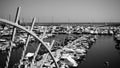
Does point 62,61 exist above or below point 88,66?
above

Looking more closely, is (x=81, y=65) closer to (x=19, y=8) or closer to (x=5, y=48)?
(x=19, y=8)

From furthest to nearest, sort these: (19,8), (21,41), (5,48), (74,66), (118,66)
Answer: (21,41) → (5,48) → (118,66) → (74,66) → (19,8)

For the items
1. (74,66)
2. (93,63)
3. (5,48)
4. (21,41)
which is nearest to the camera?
(74,66)

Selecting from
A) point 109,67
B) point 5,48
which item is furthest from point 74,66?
point 5,48

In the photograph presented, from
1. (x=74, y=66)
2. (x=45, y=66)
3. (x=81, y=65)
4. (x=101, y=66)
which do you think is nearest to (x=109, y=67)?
(x=101, y=66)

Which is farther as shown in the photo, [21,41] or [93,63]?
[21,41]

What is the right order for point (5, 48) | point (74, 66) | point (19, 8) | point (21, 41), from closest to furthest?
point (19, 8), point (74, 66), point (5, 48), point (21, 41)

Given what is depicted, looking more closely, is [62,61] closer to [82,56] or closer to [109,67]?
[82,56]

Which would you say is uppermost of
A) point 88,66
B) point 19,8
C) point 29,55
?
point 19,8

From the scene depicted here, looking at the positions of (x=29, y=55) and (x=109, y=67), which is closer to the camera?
(x=109, y=67)
